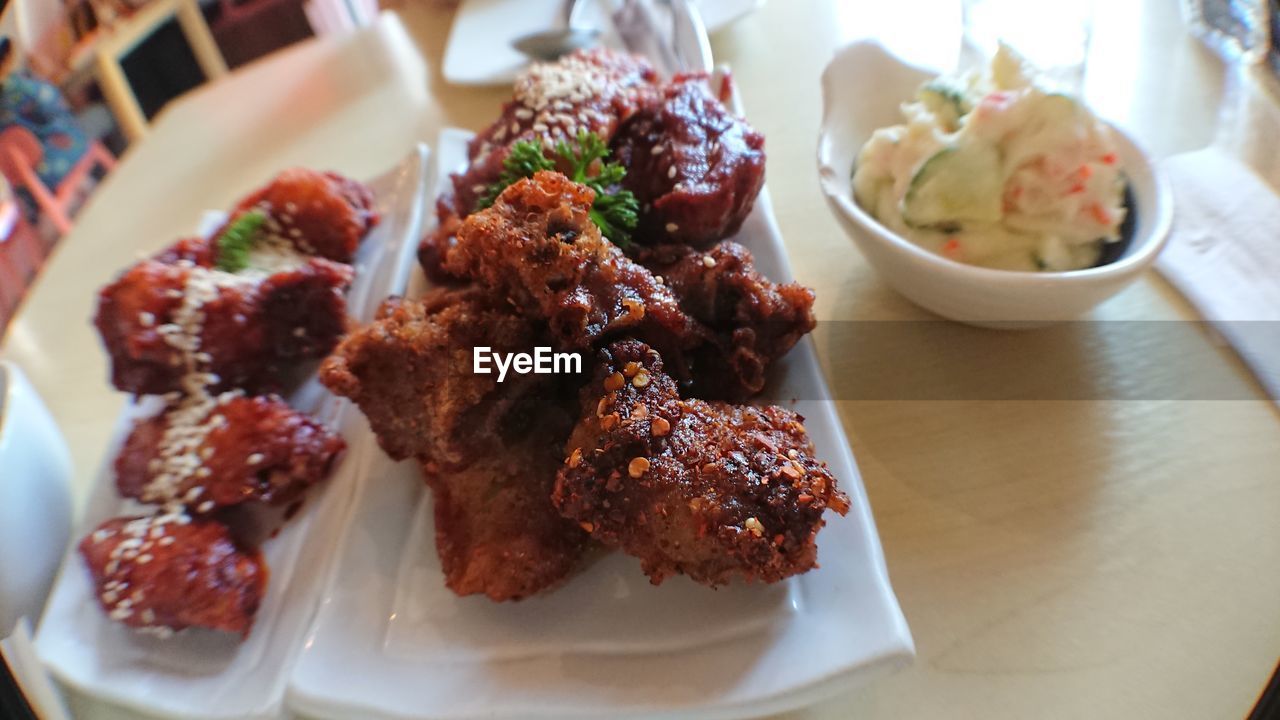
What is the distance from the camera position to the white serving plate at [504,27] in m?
2.51

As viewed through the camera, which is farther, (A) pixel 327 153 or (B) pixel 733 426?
(A) pixel 327 153

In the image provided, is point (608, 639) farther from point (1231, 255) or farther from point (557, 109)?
point (1231, 255)

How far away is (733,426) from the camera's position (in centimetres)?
112

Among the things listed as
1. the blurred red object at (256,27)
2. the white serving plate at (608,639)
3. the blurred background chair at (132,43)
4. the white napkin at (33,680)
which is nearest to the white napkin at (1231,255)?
the white serving plate at (608,639)

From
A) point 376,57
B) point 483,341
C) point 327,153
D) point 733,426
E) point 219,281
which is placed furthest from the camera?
point 376,57

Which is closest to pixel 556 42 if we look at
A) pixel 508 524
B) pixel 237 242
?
pixel 237 242

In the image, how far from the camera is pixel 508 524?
47.8 inches

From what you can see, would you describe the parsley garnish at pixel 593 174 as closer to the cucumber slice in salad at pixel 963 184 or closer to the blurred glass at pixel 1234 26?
the cucumber slice in salad at pixel 963 184

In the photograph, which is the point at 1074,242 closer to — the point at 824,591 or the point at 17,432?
the point at 824,591

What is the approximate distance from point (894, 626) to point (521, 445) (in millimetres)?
616

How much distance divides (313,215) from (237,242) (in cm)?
18

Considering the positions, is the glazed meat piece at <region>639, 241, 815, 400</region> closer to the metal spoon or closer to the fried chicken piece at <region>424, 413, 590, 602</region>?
the fried chicken piece at <region>424, 413, 590, 602</region>

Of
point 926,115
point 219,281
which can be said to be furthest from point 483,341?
point 926,115

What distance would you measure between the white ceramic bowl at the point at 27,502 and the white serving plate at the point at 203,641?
0.15 feet
